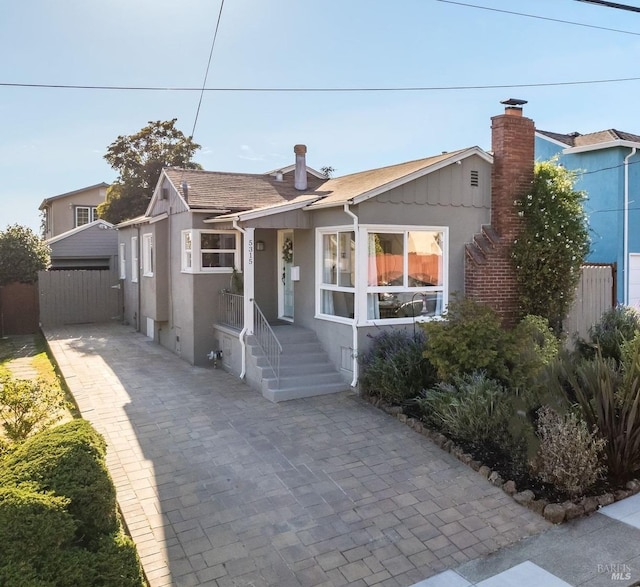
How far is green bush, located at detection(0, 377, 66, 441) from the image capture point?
6.41 metres

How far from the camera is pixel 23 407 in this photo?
646cm

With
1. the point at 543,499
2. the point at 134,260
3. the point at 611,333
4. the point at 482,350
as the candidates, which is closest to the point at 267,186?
the point at 134,260

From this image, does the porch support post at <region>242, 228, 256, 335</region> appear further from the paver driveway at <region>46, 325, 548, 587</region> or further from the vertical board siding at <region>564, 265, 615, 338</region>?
the vertical board siding at <region>564, 265, 615, 338</region>

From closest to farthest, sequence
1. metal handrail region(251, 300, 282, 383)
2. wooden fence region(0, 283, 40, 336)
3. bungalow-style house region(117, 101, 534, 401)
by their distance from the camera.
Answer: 1. bungalow-style house region(117, 101, 534, 401)
2. metal handrail region(251, 300, 282, 383)
3. wooden fence region(0, 283, 40, 336)

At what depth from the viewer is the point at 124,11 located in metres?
9.33

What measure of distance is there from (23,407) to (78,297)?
14738mm

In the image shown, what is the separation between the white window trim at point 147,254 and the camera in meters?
16.0

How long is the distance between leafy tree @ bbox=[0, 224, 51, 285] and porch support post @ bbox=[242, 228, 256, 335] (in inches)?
488

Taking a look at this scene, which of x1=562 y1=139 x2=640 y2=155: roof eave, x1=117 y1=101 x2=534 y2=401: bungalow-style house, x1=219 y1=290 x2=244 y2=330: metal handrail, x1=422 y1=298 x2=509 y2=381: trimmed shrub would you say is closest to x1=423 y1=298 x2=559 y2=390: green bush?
x1=422 y1=298 x2=509 y2=381: trimmed shrub

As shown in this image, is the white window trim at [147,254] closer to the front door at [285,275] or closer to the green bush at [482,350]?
the front door at [285,275]

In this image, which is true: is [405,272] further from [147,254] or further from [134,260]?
[134,260]

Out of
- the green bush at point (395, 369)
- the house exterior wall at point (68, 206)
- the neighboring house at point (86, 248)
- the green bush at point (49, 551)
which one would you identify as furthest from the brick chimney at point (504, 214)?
the house exterior wall at point (68, 206)

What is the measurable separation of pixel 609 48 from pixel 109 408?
12.4m

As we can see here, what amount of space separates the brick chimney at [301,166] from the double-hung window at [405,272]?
470 cm
